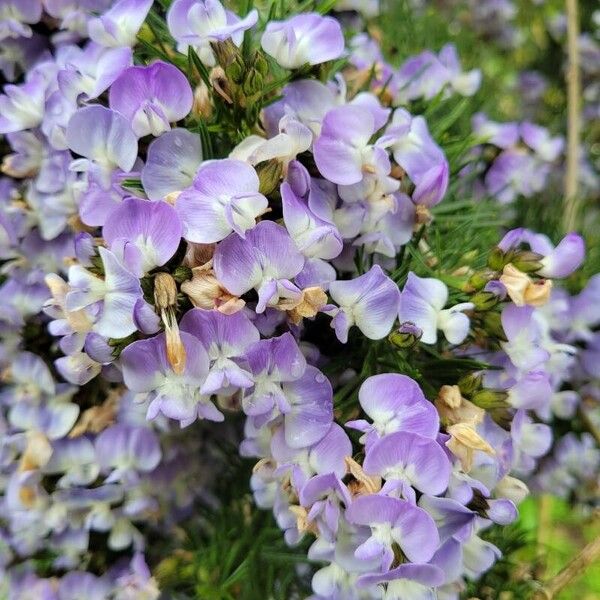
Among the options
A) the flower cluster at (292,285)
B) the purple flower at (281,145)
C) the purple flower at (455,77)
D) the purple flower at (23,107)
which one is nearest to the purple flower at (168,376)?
the flower cluster at (292,285)

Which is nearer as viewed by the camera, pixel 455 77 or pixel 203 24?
pixel 203 24

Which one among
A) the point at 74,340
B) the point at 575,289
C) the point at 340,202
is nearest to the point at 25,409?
the point at 74,340

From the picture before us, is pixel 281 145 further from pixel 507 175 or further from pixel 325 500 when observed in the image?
pixel 507 175

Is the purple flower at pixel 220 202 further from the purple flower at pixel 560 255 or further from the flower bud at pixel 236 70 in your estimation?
the purple flower at pixel 560 255

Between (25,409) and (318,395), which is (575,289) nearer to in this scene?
(318,395)

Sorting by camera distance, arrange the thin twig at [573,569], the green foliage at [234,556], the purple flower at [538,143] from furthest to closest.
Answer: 1. the purple flower at [538,143]
2. the green foliage at [234,556]
3. the thin twig at [573,569]

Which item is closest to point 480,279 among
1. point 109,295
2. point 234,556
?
point 109,295
